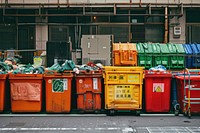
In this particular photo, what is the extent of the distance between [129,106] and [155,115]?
0.88 metres

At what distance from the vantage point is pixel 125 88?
32.9 feet

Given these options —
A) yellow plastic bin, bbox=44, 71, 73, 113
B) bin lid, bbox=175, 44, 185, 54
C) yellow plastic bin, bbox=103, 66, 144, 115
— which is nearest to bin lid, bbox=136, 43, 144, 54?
bin lid, bbox=175, 44, 185, 54

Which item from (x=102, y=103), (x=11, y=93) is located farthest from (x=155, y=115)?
(x=11, y=93)

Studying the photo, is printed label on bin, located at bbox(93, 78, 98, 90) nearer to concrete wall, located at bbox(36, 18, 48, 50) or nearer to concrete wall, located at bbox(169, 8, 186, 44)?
concrete wall, located at bbox(36, 18, 48, 50)

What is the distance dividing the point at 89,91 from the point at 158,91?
2.12 m

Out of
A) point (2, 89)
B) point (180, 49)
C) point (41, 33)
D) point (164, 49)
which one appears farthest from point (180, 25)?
point (2, 89)

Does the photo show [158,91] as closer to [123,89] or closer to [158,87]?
[158,87]

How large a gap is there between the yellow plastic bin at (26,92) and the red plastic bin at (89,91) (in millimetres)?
1205

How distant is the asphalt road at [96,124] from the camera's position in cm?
834

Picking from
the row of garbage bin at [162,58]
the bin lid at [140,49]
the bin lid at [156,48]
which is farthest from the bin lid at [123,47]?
the bin lid at [156,48]

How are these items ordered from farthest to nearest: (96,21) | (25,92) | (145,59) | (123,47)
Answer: (96,21)
(123,47)
(145,59)
(25,92)

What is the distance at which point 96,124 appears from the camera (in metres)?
8.98

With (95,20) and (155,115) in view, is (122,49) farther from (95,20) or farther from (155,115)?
(155,115)

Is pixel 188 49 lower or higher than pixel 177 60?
higher
